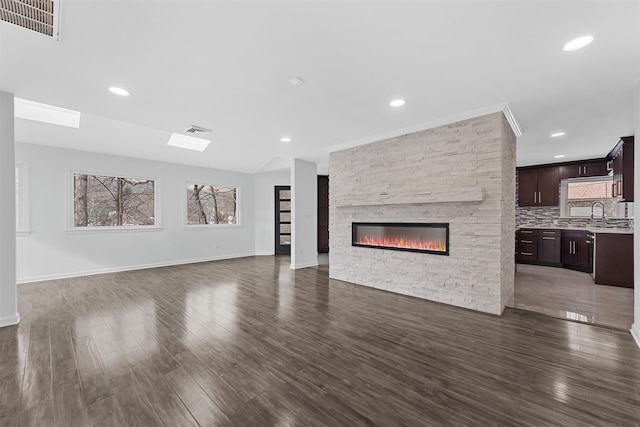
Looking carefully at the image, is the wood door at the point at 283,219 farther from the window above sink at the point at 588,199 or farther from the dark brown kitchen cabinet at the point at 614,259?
the window above sink at the point at 588,199

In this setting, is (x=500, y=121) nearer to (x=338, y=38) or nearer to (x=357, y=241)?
(x=338, y=38)

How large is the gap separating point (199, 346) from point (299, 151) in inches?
164

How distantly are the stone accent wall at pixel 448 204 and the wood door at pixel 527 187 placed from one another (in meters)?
3.81

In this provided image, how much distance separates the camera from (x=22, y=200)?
4816mm

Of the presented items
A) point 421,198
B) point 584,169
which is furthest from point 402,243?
point 584,169

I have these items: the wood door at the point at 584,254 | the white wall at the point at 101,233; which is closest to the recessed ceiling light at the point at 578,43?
the wood door at the point at 584,254

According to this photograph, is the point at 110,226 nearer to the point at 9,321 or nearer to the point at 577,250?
the point at 9,321

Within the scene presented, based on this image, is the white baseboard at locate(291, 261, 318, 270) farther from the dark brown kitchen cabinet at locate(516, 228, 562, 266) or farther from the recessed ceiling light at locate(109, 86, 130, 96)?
the dark brown kitchen cabinet at locate(516, 228, 562, 266)

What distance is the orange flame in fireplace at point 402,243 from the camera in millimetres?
3733

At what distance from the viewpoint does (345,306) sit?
355 cm

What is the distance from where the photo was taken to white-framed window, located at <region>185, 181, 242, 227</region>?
284 inches

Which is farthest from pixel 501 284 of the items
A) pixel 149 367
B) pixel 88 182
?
pixel 88 182

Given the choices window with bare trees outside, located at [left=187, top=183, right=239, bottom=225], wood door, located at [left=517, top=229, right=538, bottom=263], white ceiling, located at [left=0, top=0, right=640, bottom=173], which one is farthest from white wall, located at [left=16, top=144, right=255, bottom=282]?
wood door, located at [left=517, top=229, right=538, bottom=263]

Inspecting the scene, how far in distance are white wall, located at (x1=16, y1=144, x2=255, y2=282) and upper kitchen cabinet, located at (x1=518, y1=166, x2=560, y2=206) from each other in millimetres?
7956
